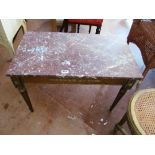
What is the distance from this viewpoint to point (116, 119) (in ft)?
4.72

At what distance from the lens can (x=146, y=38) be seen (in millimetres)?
1489

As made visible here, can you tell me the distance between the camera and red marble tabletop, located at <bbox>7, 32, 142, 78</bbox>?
101 centimetres

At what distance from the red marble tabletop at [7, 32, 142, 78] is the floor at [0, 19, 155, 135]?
0.23 meters

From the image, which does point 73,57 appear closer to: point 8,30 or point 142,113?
point 142,113

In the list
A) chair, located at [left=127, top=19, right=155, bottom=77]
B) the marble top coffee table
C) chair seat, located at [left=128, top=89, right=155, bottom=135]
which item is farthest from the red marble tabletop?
chair, located at [left=127, top=19, right=155, bottom=77]

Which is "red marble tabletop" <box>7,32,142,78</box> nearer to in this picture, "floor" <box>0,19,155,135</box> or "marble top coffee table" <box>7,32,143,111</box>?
"marble top coffee table" <box>7,32,143,111</box>

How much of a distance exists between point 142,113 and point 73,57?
22.5 inches

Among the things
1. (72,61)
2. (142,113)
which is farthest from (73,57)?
(142,113)

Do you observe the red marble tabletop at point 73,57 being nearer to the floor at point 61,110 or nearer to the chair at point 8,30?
the floor at point 61,110

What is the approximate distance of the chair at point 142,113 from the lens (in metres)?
0.87
